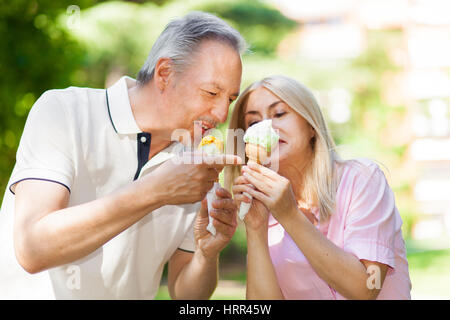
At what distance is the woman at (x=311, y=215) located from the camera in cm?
212

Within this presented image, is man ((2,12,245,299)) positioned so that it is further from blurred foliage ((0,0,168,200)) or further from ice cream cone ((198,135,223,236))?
blurred foliage ((0,0,168,200))

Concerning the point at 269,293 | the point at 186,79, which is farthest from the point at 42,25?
the point at 269,293

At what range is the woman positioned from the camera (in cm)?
212

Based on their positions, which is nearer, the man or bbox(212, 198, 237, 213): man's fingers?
the man

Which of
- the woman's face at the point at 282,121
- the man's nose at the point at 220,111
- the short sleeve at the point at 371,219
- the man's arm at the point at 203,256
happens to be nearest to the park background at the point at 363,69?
the man's arm at the point at 203,256

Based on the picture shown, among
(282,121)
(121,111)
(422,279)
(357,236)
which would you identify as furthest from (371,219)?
(422,279)

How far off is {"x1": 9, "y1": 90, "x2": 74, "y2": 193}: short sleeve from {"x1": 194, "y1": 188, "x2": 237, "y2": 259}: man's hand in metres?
0.67

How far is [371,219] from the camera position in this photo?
7.59ft

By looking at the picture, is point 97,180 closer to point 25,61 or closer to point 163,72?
point 163,72

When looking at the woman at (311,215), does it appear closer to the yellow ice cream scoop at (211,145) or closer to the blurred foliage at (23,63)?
→ the yellow ice cream scoop at (211,145)

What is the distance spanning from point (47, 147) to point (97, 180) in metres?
0.34

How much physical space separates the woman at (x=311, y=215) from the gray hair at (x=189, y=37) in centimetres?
37

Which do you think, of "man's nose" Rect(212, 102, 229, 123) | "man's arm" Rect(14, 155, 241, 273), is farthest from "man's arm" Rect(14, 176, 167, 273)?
"man's nose" Rect(212, 102, 229, 123)
